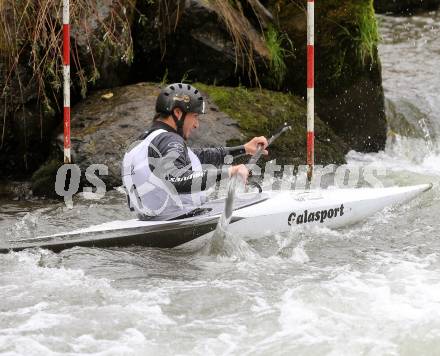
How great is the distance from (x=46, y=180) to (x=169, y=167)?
7.62 feet

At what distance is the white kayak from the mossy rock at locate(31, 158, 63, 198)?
1.67m

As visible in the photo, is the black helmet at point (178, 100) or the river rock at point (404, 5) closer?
the black helmet at point (178, 100)

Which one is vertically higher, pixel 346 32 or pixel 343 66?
pixel 346 32

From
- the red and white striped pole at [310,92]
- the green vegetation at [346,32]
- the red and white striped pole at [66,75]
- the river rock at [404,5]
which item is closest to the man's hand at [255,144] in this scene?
the red and white striped pole at [310,92]

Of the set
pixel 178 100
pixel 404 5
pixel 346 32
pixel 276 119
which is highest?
pixel 404 5

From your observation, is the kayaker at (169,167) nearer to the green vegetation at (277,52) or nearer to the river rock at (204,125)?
the river rock at (204,125)

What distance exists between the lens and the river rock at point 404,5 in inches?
499

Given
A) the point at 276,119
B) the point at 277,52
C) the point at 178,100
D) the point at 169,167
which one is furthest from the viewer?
the point at 277,52

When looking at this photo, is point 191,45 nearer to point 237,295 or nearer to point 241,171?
point 241,171

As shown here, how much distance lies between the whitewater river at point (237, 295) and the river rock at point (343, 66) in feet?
8.17

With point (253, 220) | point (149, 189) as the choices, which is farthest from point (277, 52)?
point (149, 189)

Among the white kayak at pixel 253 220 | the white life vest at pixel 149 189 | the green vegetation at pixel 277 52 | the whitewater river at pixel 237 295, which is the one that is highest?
the green vegetation at pixel 277 52

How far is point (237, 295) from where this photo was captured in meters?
4.36

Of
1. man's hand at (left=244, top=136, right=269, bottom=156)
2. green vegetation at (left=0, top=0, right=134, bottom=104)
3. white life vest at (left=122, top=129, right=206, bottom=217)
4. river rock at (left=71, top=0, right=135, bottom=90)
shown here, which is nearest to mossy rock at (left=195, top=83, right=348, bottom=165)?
river rock at (left=71, top=0, right=135, bottom=90)
